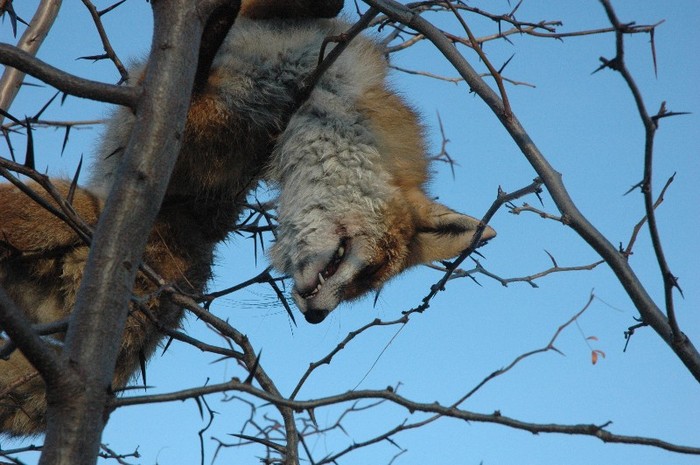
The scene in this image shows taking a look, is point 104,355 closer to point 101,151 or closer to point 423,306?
point 423,306

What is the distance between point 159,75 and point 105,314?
2.49 ft

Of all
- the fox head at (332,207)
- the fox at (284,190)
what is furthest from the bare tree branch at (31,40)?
the fox head at (332,207)

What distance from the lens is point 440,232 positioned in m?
4.86

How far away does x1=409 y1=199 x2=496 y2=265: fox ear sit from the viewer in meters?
4.74

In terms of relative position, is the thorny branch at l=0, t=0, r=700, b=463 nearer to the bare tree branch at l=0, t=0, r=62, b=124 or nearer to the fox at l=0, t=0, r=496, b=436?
the fox at l=0, t=0, r=496, b=436

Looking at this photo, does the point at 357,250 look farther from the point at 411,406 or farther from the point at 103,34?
the point at 411,406

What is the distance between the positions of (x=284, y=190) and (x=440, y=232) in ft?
3.39

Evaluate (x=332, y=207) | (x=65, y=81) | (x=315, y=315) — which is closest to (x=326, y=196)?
(x=332, y=207)

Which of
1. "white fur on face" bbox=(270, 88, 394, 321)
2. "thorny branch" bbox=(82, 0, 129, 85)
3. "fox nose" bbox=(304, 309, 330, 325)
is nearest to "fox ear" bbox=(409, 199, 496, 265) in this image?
"white fur on face" bbox=(270, 88, 394, 321)

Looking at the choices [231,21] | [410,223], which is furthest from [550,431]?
[410,223]

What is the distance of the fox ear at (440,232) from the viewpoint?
474cm

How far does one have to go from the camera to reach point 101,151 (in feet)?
17.3

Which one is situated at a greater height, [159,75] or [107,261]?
[159,75]

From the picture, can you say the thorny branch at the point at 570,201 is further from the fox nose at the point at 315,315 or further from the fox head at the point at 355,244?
the fox nose at the point at 315,315
